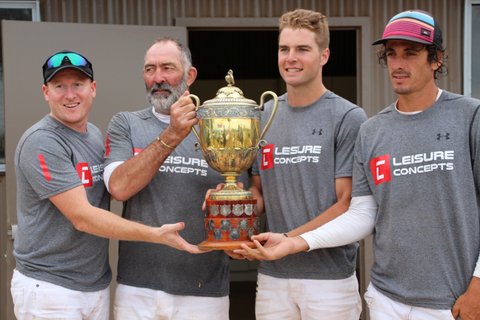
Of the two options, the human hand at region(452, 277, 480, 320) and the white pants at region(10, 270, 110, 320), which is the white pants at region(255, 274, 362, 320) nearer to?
the human hand at region(452, 277, 480, 320)

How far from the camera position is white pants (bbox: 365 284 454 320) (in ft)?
9.71

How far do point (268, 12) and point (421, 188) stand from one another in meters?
3.13

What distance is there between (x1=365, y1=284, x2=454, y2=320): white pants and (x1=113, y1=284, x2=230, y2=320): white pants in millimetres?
772

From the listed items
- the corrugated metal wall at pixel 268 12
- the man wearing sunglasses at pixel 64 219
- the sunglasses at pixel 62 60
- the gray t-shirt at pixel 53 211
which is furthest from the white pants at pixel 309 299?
the corrugated metal wall at pixel 268 12

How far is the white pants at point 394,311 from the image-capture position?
2.96 meters

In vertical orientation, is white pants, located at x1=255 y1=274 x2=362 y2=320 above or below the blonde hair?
below

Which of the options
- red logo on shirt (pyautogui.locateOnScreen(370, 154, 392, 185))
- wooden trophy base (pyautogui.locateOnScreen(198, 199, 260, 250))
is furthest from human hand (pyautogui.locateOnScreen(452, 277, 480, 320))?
wooden trophy base (pyautogui.locateOnScreen(198, 199, 260, 250))

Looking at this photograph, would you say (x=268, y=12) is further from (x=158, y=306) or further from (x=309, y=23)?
(x=158, y=306)

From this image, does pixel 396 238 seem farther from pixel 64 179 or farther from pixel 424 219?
pixel 64 179

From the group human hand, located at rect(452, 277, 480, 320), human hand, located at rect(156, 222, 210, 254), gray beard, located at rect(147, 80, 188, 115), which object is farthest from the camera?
gray beard, located at rect(147, 80, 188, 115)

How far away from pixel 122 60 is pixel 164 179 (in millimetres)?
2197

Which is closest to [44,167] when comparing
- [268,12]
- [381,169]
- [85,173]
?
[85,173]

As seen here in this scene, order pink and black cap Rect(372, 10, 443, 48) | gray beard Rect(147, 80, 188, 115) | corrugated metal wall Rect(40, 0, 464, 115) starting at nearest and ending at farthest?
pink and black cap Rect(372, 10, 443, 48) < gray beard Rect(147, 80, 188, 115) < corrugated metal wall Rect(40, 0, 464, 115)

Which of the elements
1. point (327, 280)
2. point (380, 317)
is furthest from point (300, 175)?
point (380, 317)
